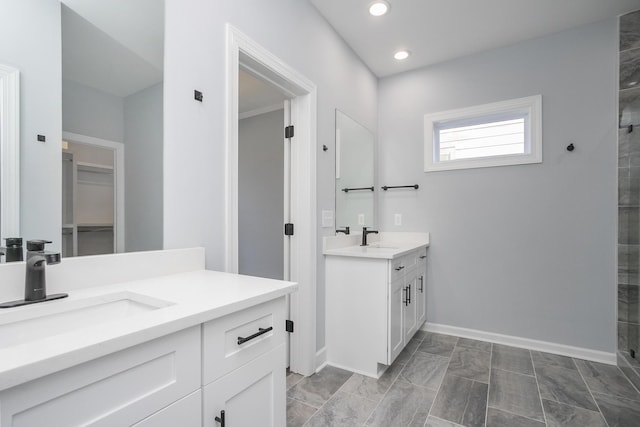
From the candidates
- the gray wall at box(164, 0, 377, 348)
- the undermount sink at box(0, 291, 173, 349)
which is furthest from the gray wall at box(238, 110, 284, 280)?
the undermount sink at box(0, 291, 173, 349)

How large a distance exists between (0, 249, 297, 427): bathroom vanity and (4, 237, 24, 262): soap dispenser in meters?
0.03

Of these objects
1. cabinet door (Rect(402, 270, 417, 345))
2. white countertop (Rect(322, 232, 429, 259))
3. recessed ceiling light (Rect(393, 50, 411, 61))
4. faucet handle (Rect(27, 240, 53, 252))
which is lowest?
cabinet door (Rect(402, 270, 417, 345))

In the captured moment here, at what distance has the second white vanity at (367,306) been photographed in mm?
2076

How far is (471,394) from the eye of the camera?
1.89 metres

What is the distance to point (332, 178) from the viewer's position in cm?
244

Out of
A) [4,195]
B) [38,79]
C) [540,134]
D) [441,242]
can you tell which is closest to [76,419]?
[4,195]

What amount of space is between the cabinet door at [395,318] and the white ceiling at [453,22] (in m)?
2.03

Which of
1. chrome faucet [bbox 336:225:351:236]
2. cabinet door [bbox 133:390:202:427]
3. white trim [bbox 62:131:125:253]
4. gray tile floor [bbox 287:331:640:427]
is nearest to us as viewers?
cabinet door [bbox 133:390:202:427]

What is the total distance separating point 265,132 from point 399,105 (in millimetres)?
1784

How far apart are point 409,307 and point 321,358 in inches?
32.4

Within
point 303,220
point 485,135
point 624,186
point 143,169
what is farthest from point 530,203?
point 143,169

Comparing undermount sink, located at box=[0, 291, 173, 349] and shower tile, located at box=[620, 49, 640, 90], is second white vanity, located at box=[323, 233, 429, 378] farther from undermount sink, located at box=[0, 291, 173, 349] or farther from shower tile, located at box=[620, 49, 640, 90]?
shower tile, located at box=[620, 49, 640, 90]

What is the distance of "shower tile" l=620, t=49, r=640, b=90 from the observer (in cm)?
222

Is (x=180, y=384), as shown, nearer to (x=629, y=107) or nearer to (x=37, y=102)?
(x=37, y=102)
